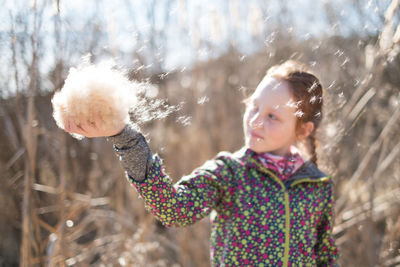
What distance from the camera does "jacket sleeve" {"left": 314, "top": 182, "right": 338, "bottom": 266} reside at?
1.35 m

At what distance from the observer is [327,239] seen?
1350 mm

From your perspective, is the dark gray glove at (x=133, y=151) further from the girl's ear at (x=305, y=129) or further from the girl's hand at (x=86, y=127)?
the girl's ear at (x=305, y=129)

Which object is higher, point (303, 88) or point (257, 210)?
point (303, 88)

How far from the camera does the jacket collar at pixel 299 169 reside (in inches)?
50.5

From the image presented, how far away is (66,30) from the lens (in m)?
1.50

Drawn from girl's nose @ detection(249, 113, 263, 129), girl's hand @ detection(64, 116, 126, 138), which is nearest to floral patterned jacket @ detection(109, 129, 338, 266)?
girl's nose @ detection(249, 113, 263, 129)

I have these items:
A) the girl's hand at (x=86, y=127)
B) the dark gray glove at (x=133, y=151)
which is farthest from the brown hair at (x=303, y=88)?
the girl's hand at (x=86, y=127)

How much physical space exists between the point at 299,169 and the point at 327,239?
0.88 ft

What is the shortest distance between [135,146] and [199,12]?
4.80 ft

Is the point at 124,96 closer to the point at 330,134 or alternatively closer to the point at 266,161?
the point at 266,161

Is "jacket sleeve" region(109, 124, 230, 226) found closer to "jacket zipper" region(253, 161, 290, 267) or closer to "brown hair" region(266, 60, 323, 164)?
"jacket zipper" region(253, 161, 290, 267)

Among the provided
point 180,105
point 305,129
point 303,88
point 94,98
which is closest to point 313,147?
point 305,129

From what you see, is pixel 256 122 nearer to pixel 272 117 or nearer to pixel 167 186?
pixel 272 117

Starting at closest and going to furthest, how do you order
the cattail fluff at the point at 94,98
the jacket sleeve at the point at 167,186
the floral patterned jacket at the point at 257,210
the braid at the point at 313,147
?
the cattail fluff at the point at 94,98, the jacket sleeve at the point at 167,186, the floral patterned jacket at the point at 257,210, the braid at the point at 313,147
